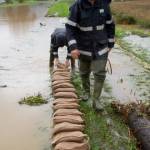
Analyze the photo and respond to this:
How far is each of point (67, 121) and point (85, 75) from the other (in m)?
1.54

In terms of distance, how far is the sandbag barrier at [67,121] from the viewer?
203 inches

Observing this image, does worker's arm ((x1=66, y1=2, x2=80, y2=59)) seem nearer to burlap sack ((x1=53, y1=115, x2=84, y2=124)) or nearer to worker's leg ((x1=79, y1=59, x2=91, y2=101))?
worker's leg ((x1=79, y1=59, x2=91, y2=101))

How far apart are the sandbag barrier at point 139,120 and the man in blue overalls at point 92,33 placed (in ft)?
1.47

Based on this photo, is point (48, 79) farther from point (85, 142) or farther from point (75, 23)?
point (85, 142)

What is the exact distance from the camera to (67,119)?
19.1ft

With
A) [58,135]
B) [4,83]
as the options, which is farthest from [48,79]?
[58,135]

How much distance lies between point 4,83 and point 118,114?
10.4ft

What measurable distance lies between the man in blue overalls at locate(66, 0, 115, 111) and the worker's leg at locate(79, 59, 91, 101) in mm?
166

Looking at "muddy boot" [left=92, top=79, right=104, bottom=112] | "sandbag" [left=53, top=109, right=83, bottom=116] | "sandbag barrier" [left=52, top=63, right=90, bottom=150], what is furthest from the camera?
"muddy boot" [left=92, top=79, right=104, bottom=112]

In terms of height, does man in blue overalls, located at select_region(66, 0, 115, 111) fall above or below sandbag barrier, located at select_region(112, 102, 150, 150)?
above

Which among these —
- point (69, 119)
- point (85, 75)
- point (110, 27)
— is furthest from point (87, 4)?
point (69, 119)

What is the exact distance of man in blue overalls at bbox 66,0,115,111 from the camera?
6438 millimetres

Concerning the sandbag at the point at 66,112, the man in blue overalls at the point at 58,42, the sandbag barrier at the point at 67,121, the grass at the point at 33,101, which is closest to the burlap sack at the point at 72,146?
the sandbag barrier at the point at 67,121

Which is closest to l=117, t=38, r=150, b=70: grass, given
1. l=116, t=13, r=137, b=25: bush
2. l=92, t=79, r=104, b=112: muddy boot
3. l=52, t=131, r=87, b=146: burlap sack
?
l=92, t=79, r=104, b=112: muddy boot
